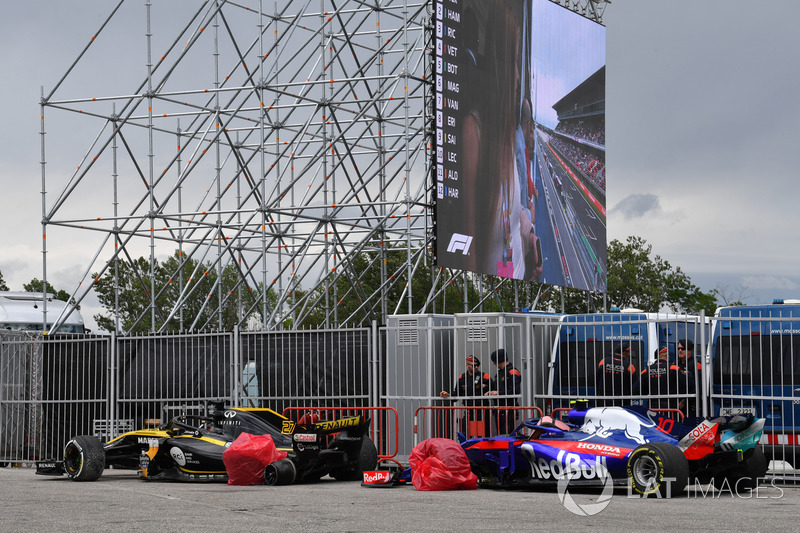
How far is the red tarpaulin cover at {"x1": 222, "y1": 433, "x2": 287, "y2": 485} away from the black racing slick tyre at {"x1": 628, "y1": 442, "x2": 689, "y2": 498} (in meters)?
5.09

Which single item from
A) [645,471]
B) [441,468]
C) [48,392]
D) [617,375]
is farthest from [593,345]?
[48,392]

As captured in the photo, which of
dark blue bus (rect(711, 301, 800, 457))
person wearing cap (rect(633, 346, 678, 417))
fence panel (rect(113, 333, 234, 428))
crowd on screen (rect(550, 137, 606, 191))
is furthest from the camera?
crowd on screen (rect(550, 137, 606, 191))

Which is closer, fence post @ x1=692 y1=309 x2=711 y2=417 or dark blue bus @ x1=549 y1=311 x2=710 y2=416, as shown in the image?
fence post @ x1=692 y1=309 x2=711 y2=417

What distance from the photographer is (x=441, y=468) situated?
51.2 ft

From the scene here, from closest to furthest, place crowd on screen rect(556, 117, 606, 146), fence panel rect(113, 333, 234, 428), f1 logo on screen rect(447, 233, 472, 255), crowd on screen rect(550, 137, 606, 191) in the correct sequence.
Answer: fence panel rect(113, 333, 234, 428) < f1 logo on screen rect(447, 233, 472, 255) < crowd on screen rect(550, 137, 606, 191) < crowd on screen rect(556, 117, 606, 146)

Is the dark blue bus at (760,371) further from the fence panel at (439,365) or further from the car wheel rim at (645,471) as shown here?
the car wheel rim at (645,471)

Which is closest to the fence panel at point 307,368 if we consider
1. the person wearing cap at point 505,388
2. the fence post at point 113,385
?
the person wearing cap at point 505,388

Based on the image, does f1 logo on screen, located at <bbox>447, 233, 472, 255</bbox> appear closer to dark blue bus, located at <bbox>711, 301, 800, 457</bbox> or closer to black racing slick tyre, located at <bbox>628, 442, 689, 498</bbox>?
dark blue bus, located at <bbox>711, 301, 800, 457</bbox>

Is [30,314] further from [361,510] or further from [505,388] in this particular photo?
[361,510]

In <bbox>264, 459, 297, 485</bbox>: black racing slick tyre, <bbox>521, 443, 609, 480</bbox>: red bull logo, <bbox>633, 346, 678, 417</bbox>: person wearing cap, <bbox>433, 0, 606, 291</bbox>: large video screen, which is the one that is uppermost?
<bbox>433, 0, 606, 291</bbox>: large video screen

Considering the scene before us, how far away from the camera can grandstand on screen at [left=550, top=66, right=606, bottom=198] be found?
32781 millimetres

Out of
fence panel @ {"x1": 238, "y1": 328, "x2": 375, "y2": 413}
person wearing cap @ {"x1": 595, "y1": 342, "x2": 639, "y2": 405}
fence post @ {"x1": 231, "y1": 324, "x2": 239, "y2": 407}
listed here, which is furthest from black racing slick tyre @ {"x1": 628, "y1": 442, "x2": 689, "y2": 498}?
fence post @ {"x1": 231, "y1": 324, "x2": 239, "y2": 407}

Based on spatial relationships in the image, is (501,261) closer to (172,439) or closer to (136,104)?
(136,104)

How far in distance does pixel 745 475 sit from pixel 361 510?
15.0 ft
